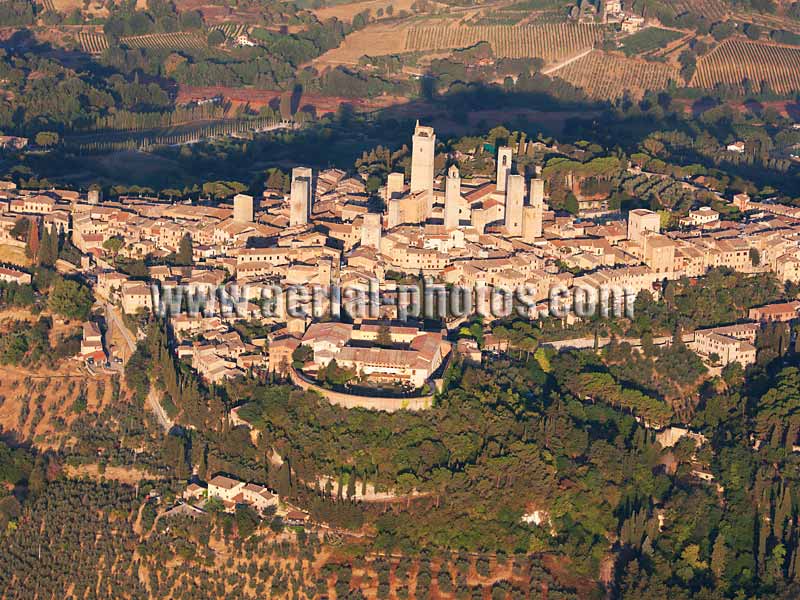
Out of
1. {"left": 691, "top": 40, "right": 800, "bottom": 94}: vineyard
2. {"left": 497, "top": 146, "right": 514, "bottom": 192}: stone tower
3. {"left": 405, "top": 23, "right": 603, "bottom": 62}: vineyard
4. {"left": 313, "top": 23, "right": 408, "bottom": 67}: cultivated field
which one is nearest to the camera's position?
{"left": 497, "top": 146, "right": 514, "bottom": 192}: stone tower

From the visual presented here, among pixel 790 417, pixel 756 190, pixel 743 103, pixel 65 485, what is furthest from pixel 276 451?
pixel 743 103

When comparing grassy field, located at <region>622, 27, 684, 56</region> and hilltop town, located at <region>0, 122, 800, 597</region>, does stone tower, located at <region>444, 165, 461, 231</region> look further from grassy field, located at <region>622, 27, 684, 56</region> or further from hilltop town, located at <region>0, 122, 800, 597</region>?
grassy field, located at <region>622, 27, 684, 56</region>

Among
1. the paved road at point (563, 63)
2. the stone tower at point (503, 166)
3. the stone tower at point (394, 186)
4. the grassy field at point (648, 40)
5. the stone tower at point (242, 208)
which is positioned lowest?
the paved road at point (563, 63)

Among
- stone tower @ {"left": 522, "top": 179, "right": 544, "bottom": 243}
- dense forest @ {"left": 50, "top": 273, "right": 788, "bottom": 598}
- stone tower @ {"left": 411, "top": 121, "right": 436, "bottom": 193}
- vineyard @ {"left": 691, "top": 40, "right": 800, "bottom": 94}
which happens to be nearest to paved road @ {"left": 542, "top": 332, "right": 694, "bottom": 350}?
dense forest @ {"left": 50, "top": 273, "right": 788, "bottom": 598}

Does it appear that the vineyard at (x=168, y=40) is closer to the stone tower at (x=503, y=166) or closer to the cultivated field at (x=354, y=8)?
the cultivated field at (x=354, y=8)

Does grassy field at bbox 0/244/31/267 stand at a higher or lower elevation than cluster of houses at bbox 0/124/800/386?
lower

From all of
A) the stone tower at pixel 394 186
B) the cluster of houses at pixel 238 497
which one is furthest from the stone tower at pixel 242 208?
the cluster of houses at pixel 238 497
